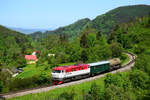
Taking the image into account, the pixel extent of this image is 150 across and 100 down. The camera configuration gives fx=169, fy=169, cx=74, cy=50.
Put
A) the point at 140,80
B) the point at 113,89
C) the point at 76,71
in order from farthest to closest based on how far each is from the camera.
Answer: the point at 76,71
the point at 140,80
the point at 113,89

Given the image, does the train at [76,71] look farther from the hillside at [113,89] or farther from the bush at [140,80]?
the bush at [140,80]

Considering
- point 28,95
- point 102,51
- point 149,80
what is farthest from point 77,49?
point 28,95

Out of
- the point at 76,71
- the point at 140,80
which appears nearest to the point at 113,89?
the point at 140,80

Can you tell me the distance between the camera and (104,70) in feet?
136

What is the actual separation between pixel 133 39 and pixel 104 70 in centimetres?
6986

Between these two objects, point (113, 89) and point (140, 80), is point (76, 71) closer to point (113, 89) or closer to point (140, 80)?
point (140, 80)

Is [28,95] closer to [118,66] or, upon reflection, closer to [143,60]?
[143,60]

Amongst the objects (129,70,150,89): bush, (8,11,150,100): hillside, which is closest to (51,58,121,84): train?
(8,11,150,100): hillside

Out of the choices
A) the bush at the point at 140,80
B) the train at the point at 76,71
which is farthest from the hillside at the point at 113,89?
the train at the point at 76,71

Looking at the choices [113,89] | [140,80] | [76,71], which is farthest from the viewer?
[76,71]

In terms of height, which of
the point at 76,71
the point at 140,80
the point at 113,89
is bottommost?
the point at 140,80

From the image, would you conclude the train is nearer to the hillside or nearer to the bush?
the hillside

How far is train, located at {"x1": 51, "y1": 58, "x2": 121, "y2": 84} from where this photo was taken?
30.1 metres

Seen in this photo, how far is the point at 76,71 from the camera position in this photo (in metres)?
32.9
